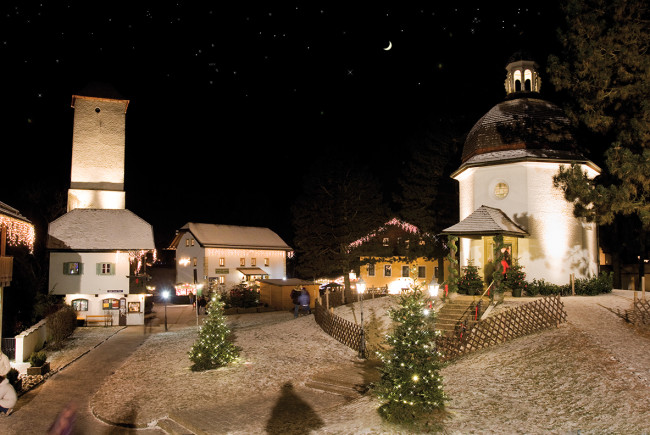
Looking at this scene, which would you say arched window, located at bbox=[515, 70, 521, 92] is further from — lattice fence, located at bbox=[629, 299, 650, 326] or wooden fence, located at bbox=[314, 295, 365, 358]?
wooden fence, located at bbox=[314, 295, 365, 358]

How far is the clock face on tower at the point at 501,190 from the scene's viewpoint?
25.7 meters

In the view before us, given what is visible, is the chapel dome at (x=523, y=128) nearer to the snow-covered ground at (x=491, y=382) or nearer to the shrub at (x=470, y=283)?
the shrub at (x=470, y=283)

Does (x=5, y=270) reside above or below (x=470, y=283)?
above

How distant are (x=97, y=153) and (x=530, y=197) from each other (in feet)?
112

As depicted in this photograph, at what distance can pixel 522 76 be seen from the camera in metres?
28.7

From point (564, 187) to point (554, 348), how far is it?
13343 mm

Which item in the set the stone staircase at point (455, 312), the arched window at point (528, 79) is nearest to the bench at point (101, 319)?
the stone staircase at point (455, 312)

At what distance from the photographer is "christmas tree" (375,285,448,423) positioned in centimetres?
1005

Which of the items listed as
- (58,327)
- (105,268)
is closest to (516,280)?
(58,327)

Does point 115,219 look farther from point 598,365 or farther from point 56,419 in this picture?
point 598,365

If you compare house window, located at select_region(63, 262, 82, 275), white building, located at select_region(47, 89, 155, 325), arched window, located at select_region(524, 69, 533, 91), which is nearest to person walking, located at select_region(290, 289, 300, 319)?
white building, located at select_region(47, 89, 155, 325)

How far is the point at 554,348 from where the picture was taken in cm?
1391

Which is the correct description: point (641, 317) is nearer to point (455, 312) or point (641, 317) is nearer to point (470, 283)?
point (455, 312)

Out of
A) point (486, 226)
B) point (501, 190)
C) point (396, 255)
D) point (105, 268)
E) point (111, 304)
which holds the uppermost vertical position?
point (501, 190)
